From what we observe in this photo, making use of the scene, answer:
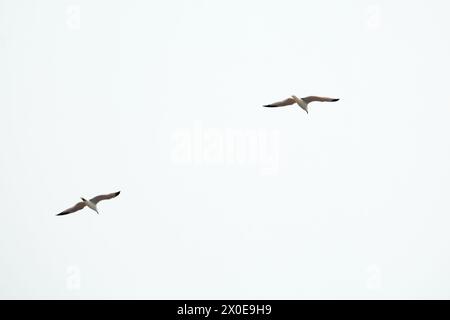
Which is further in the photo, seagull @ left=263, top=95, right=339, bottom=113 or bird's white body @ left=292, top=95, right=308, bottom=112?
bird's white body @ left=292, top=95, right=308, bottom=112

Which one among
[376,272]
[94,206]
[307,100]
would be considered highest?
[307,100]

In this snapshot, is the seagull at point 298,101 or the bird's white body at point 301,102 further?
the bird's white body at point 301,102

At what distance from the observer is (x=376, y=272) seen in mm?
133000

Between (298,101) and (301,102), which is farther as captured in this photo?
(301,102)
